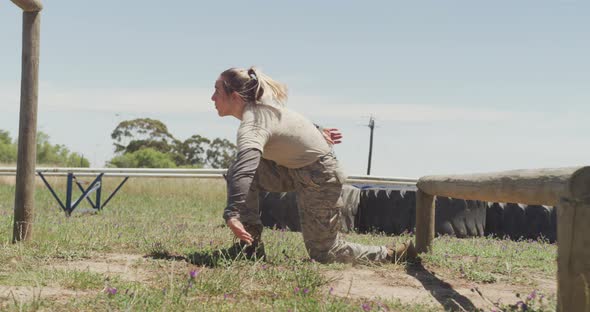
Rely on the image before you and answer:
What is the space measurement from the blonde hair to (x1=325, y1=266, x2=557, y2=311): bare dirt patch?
1.42m

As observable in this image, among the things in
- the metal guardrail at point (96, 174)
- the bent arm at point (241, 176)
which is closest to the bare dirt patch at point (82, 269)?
the bent arm at point (241, 176)

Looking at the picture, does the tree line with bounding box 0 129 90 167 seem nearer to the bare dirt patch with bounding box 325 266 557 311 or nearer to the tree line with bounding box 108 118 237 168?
the tree line with bounding box 108 118 237 168

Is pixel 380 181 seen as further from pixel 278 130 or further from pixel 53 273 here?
pixel 53 273

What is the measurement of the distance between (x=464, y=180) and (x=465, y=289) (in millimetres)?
794

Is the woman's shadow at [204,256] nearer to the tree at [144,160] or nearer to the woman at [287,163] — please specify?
the woman at [287,163]

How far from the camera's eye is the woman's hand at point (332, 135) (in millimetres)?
5481

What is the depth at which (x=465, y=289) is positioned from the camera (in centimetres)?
471

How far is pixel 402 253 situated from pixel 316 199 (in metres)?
1.00

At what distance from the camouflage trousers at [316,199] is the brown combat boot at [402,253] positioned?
43cm

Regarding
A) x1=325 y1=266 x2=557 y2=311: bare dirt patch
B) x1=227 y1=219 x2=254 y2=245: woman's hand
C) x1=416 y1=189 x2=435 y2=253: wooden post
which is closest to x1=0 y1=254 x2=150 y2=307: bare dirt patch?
x1=227 y1=219 x2=254 y2=245: woman's hand

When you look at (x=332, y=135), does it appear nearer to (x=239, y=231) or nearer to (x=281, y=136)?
(x=281, y=136)

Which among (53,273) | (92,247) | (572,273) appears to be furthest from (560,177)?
(92,247)

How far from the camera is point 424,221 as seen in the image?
617 cm

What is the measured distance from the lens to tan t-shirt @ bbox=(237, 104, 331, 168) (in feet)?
15.2
